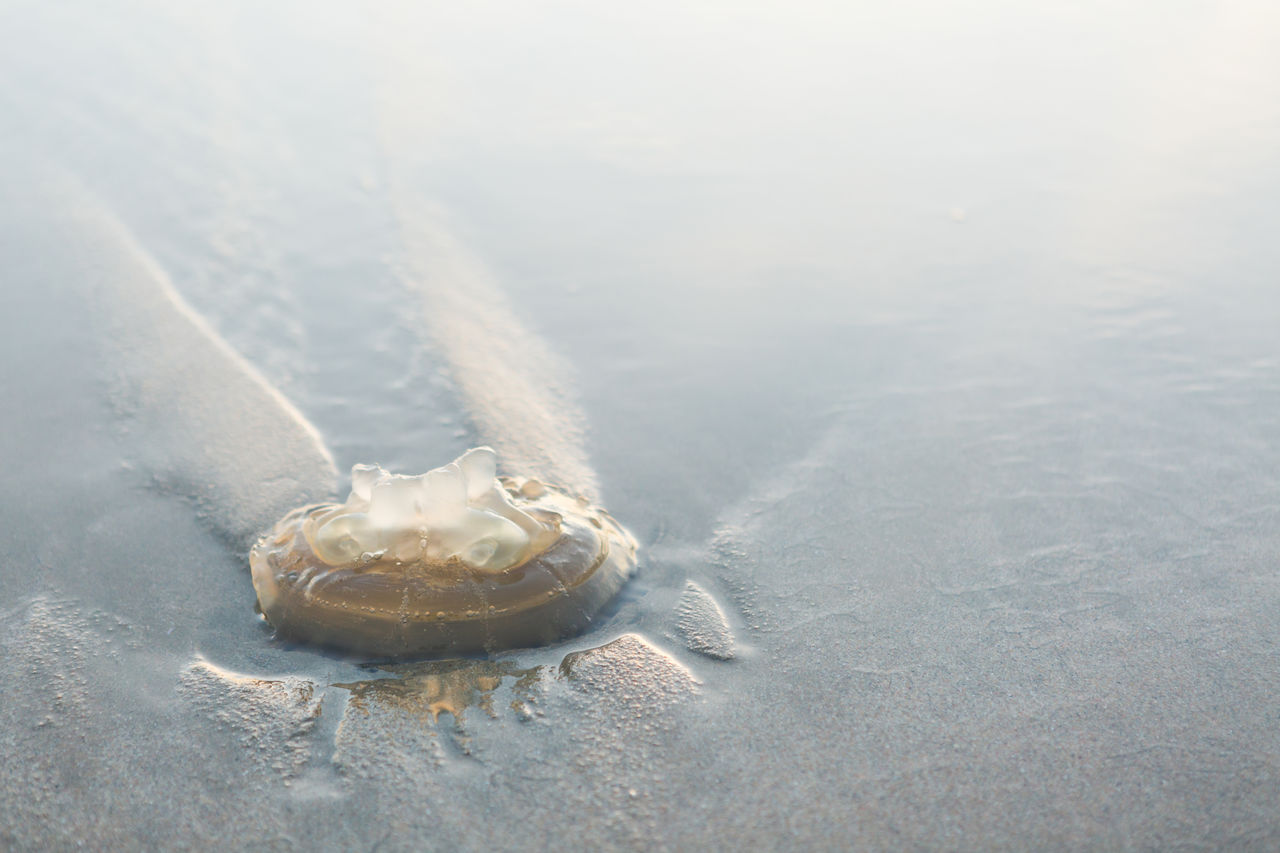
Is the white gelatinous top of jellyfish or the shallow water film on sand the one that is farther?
the white gelatinous top of jellyfish

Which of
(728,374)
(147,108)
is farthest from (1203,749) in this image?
(147,108)

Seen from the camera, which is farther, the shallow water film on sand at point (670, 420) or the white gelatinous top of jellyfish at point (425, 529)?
the white gelatinous top of jellyfish at point (425, 529)

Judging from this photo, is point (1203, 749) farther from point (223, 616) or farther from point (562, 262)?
point (562, 262)

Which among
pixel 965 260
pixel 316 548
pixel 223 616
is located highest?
pixel 965 260

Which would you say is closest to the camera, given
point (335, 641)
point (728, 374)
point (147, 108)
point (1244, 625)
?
point (335, 641)
